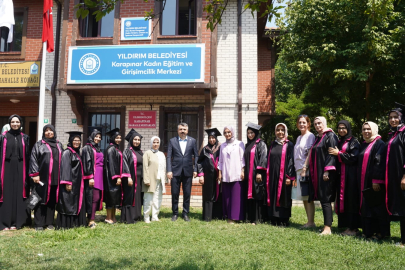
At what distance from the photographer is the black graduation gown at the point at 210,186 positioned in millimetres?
7016

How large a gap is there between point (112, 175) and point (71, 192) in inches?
32.1

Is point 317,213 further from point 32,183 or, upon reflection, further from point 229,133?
point 32,183

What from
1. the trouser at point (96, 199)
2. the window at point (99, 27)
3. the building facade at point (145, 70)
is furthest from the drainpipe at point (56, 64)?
the trouser at point (96, 199)

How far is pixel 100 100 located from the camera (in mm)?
10742

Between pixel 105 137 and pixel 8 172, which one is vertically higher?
pixel 105 137

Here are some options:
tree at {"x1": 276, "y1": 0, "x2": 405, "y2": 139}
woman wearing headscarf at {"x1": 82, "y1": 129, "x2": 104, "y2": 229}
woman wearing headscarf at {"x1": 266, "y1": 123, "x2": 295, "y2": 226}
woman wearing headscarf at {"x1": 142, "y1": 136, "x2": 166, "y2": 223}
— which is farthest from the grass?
tree at {"x1": 276, "y1": 0, "x2": 405, "y2": 139}

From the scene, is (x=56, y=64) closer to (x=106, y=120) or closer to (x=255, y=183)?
(x=106, y=120)

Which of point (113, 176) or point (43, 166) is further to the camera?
point (113, 176)

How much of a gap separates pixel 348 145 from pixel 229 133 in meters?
2.25

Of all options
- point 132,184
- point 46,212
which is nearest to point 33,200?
point 46,212

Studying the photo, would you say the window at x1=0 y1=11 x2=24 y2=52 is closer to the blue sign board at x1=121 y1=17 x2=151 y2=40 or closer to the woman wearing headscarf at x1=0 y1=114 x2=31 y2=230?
the blue sign board at x1=121 y1=17 x2=151 y2=40

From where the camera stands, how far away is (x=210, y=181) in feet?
23.2

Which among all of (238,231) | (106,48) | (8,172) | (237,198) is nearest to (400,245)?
(238,231)

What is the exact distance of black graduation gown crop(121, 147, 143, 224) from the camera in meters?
6.74
